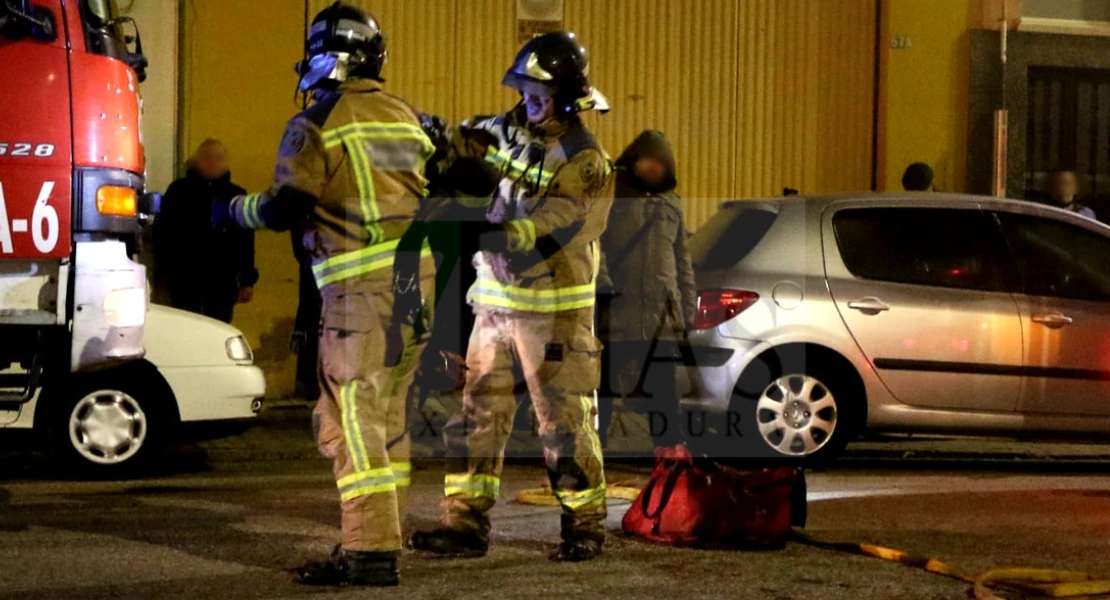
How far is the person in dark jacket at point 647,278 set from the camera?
364 inches

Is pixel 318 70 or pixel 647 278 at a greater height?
pixel 318 70

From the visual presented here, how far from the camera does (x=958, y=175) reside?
13305 millimetres

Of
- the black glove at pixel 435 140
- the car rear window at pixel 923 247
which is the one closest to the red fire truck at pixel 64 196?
the black glove at pixel 435 140

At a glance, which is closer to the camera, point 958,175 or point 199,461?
point 199,461

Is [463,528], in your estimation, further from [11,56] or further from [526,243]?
[11,56]

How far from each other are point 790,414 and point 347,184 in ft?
13.3

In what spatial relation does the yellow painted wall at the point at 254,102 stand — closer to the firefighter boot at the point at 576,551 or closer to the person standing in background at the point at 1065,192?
the person standing in background at the point at 1065,192

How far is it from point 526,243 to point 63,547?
2.21 meters

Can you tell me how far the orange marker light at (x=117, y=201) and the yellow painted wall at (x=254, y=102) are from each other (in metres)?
4.14

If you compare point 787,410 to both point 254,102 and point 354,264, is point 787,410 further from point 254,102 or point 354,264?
point 254,102

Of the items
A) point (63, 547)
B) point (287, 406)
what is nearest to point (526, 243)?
point (63, 547)

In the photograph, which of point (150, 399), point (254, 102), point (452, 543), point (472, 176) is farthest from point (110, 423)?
point (254, 102)

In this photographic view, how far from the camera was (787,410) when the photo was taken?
8.85 m

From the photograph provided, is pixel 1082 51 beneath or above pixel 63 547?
above
